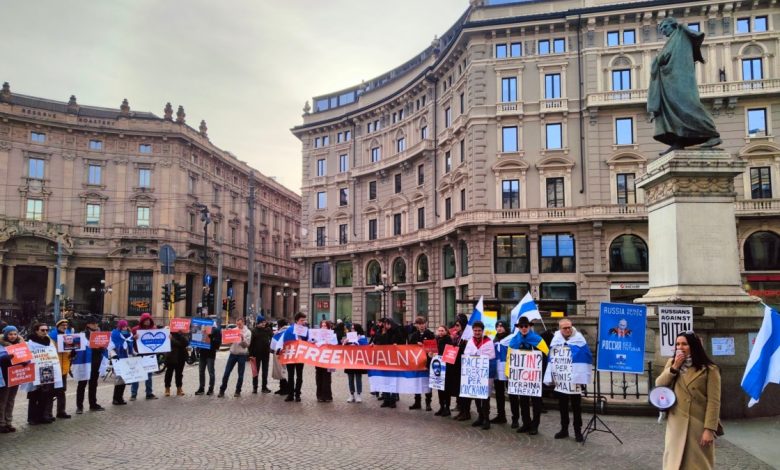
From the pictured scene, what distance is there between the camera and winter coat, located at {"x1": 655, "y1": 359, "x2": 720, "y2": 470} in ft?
19.6

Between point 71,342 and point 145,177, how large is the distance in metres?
52.9

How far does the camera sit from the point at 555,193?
3978 cm

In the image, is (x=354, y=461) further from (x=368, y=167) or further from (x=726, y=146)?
(x=368, y=167)

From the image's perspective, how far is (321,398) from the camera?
14.9 metres

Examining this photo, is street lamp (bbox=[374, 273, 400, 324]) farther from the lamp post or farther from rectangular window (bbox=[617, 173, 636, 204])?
rectangular window (bbox=[617, 173, 636, 204])

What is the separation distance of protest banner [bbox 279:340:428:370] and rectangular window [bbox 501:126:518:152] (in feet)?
94.0

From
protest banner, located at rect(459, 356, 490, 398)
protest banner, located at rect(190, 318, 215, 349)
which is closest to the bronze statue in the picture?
protest banner, located at rect(459, 356, 490, 398)

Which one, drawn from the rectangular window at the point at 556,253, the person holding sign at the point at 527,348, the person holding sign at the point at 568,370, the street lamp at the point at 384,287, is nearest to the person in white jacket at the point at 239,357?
the person holding sign at the point at 527,348

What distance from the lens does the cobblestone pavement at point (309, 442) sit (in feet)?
28.8

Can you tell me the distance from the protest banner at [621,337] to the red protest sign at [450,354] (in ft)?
11.0

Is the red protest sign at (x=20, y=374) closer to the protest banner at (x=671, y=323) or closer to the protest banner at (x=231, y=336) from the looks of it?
the protest banner at (x=231, y=336)

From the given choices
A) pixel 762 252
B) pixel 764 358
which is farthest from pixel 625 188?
pixel 764 358

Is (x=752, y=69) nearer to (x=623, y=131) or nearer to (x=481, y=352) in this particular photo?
(x=623, y=131)

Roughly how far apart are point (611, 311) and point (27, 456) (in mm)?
9624
